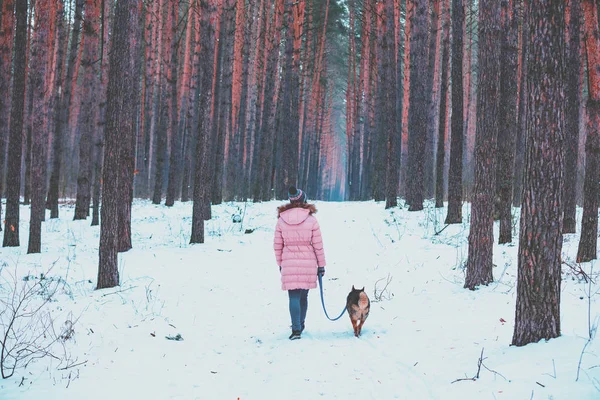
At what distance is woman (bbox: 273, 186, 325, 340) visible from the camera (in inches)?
213

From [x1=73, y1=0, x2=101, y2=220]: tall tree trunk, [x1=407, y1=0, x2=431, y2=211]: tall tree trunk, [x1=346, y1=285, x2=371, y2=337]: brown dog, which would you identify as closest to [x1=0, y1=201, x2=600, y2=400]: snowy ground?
[x1=346, y1=285, x2=371, y2=337]: brown dog

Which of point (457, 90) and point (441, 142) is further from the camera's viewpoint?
point (441, 142)

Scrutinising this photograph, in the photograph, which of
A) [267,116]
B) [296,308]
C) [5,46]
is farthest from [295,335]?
[267,116]

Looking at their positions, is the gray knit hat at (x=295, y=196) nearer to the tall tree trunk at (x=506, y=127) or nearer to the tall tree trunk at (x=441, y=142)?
the tall tree trunk at (x=506, y=127)

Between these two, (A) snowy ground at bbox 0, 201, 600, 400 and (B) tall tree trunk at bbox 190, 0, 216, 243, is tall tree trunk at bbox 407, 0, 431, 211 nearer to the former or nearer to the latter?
(A) snowy ground at bbox 0, 201, 600, 400

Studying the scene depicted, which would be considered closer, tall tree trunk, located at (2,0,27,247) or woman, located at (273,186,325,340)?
woman, located at (273,186,325,340)

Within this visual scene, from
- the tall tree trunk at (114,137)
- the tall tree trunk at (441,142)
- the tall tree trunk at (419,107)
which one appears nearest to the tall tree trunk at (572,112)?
the tall tree trunk at (441,142)

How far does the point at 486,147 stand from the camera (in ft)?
21.4

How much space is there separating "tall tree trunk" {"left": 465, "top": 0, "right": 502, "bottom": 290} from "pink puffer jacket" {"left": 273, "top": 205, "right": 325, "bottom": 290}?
278cm

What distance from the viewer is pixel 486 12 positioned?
6.64 meters

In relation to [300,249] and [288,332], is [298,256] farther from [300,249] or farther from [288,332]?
[288,332]

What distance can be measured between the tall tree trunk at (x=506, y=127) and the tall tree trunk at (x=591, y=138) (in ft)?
5.47

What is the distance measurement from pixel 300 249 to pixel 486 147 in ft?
11.3

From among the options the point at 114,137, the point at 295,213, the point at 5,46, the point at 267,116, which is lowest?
the point at 295,213
